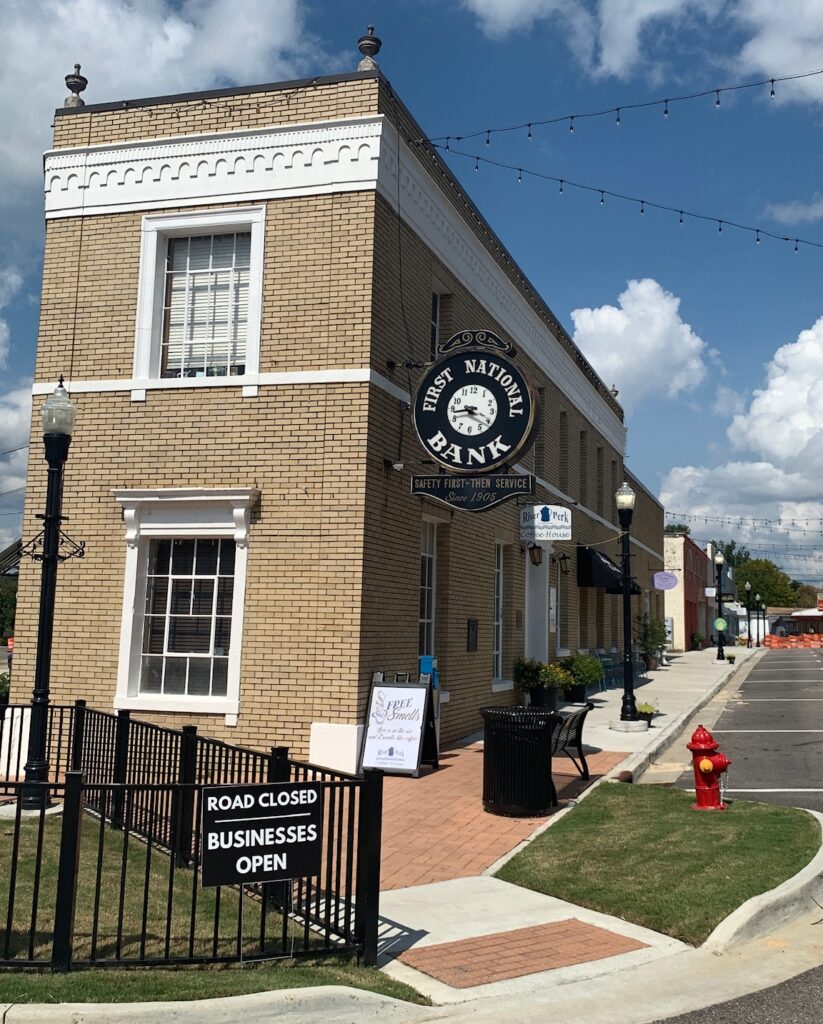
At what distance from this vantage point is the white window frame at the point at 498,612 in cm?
1692

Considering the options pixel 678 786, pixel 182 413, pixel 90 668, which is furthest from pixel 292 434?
pixel 678 786

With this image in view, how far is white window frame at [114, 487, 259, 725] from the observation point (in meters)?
11.5

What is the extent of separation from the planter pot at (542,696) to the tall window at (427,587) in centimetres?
423

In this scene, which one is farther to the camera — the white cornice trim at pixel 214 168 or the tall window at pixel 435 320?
the tall window at pixel 435 320

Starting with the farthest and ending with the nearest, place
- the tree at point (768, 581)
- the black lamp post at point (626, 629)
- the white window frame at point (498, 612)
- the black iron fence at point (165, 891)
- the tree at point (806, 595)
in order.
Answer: the tree at point (806, 595), the tree at point (768, 581), the white window frame at point (498, 612), the black lamp post at point (626, 629), the black iron fence at point (165, 891)

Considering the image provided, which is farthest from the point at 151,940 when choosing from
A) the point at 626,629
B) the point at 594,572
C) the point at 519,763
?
the point at 594,572

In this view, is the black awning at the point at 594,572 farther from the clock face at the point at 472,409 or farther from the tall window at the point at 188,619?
the tall window at the point at 188,619

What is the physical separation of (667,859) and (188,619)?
6.46 meters

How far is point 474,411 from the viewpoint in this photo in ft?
38.1

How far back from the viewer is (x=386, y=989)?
517cm

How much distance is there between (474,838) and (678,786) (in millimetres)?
3919

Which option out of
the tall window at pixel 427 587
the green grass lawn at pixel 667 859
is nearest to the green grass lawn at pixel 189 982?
the green grass lawn at pixel 667 859

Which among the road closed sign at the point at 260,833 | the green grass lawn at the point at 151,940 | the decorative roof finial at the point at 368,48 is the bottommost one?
the green grass lawn at the point at 151,940

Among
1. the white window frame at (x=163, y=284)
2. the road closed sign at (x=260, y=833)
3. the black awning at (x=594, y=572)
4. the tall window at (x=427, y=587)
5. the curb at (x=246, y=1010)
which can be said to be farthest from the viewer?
the black awning at (x=594, y=572)
